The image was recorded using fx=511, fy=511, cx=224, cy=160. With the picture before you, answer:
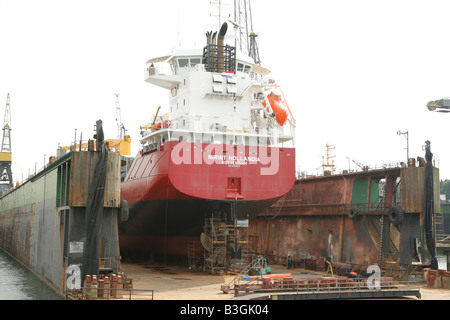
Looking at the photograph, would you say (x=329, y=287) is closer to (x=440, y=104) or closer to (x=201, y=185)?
(x=201, y=185)

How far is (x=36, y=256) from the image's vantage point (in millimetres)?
27391

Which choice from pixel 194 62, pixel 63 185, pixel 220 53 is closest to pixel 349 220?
pixel 220 53

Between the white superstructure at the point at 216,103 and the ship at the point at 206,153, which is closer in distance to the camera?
the ship at the point at 206,153

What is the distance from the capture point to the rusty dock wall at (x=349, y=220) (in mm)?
22766

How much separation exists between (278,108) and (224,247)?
27.0 ft

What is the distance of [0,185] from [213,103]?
7213cm

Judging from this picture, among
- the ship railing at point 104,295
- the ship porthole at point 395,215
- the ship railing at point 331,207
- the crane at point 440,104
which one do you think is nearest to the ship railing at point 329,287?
the ship railing at point 104,295

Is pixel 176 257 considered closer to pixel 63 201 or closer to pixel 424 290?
pixel 63 201

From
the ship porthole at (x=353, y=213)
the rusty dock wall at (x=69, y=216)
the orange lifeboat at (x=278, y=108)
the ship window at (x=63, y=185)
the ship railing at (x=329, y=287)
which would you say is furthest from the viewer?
the orange lifeboat at (x=278, y=108)

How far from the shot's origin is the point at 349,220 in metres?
27.0

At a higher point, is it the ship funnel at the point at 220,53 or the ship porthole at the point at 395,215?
the ship funnel at the point at 220,53

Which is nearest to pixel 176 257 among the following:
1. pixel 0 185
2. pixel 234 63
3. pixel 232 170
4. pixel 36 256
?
pixel 232 170

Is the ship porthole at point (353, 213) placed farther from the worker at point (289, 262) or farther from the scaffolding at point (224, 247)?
the scaffolding at point (224, 247)

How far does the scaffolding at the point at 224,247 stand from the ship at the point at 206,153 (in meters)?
0.48
